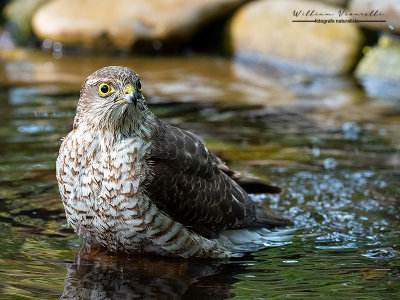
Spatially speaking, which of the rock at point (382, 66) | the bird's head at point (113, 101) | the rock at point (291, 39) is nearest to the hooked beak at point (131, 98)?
the bird's head at point (113, 101)

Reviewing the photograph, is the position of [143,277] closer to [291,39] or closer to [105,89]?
[105,89]

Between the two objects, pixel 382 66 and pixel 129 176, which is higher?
pixel 382 66

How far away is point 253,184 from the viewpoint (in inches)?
227

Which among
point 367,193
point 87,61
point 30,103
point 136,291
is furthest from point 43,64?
point 136,291

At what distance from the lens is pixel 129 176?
183 inches

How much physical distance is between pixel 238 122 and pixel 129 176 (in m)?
4.41

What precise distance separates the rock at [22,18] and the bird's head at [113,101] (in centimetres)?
1004

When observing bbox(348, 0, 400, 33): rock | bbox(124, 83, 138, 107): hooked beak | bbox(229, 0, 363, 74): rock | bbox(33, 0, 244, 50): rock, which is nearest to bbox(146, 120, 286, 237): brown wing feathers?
bbox(124, 83, 138, 107): hooked beak

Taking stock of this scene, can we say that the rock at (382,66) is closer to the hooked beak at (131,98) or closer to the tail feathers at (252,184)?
the tail feathers at (252,184)

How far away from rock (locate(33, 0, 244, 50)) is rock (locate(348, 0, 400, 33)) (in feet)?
8.33

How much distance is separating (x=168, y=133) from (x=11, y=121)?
4.02 m

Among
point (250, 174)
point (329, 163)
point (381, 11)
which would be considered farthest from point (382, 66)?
point (250, 174)

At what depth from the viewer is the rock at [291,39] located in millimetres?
11984

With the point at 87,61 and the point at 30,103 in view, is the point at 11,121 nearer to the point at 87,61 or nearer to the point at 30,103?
the point at 30,103
